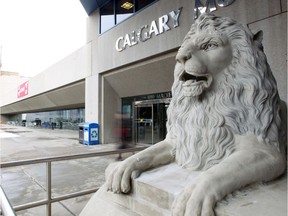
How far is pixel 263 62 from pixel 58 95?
1646 cm

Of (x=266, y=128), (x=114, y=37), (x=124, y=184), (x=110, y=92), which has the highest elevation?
(x=114, y=37)

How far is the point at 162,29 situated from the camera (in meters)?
6.82

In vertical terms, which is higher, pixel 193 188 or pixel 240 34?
pixel 240 34

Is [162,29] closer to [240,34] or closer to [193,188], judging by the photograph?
[240,34]

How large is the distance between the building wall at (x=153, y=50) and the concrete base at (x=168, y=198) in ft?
10.3

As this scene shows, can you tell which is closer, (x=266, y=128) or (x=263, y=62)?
(x=266, y=128)

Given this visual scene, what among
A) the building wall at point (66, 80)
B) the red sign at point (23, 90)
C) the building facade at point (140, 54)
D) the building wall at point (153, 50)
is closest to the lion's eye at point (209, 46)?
the building wall at point (153, 50)

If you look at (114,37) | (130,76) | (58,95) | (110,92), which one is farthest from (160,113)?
(58,95)

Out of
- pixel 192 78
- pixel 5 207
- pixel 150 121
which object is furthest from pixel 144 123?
pixel 5 207

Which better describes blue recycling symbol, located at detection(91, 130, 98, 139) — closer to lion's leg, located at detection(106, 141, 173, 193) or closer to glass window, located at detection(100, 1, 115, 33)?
glass window, located at detection(100, 1, 115, 33)

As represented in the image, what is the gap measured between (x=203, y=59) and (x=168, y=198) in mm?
912

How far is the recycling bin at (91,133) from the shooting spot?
9.75 m

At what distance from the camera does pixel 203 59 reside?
1510 millimetres

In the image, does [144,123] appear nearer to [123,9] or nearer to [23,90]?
[123,9]
